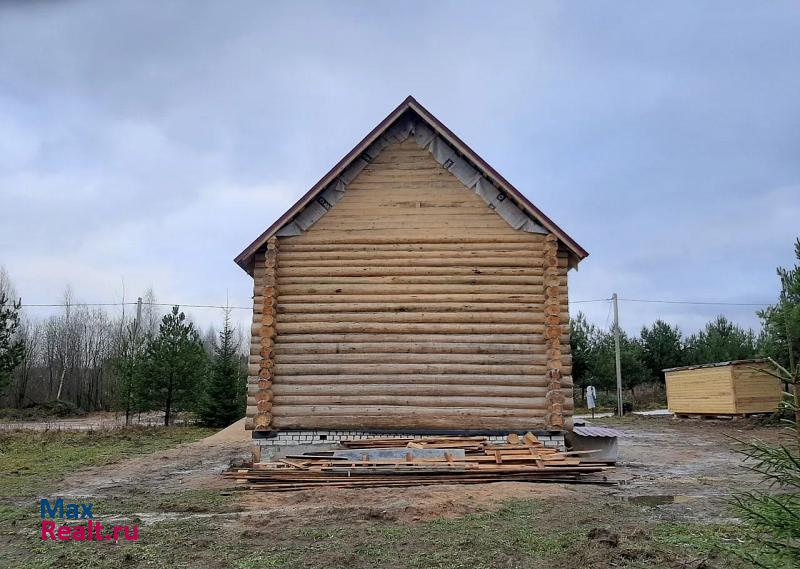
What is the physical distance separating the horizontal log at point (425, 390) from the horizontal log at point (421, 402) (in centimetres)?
7

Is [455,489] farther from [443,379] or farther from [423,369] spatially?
[423,369]

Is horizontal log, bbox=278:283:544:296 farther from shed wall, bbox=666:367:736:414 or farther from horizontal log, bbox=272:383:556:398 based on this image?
shed wall, bbox=666:367:736:414

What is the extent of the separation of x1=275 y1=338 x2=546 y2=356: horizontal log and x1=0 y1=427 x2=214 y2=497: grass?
19.9 feet

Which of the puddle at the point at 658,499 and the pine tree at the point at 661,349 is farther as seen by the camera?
the pine tree at the point at 661,349

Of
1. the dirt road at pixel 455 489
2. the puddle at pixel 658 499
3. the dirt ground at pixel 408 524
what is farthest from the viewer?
the puddle at pixel 658 499

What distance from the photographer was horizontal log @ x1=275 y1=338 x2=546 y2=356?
42.9 ft

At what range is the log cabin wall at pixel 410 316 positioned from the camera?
1292cm

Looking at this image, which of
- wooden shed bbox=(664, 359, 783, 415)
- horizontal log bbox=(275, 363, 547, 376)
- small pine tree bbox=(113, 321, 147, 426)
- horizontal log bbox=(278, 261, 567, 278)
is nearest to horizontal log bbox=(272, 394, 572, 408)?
horizontal log bbox=(275, 363, 547, 376)

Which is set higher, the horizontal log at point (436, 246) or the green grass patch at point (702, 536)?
the horizontal log at point (436, 246)

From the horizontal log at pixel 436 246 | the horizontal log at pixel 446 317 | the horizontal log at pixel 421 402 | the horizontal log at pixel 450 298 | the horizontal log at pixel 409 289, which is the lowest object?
the horizontal log at pixel 421 402

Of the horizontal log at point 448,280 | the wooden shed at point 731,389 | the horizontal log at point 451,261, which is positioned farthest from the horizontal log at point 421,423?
the wooden shed at point 731,389

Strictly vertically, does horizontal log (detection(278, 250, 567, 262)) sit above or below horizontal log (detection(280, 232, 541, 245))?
below

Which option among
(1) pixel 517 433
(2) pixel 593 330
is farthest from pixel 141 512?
(2) pixel 593 330

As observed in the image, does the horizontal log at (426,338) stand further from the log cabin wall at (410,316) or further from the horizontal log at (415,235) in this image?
the horizontal log at (415,235)
